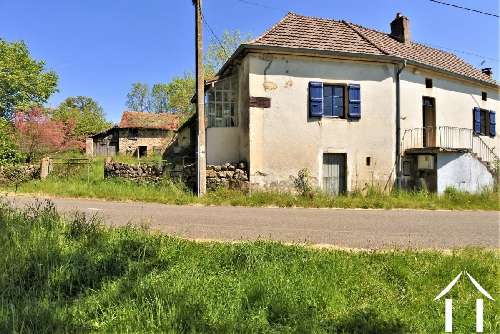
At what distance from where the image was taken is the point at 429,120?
1781cm

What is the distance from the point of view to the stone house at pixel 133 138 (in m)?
39.6

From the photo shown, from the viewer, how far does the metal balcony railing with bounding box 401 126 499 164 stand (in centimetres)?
1636

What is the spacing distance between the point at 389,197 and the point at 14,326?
1314 cm

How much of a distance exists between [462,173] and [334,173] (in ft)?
19.8

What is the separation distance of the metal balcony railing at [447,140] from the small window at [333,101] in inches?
139

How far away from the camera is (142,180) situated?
15258 mm

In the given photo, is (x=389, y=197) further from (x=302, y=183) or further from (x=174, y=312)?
(x=174, y=312)

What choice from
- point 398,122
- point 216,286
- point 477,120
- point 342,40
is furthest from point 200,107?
point 477,120

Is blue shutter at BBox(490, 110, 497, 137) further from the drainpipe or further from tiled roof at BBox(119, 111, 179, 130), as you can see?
tiled roof at BBox(119, 111, 179, 130)

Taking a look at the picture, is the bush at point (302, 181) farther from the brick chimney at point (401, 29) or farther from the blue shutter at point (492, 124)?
the blue shutter at point (492, 124)

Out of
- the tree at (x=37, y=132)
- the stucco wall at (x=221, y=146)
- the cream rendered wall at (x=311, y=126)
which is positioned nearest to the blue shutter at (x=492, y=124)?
the cream rendered wall at (x=311, y=126)

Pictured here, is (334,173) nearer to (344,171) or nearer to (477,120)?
(344,171)

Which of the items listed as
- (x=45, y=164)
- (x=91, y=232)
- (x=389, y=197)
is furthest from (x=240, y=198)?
(x=45, y=164)

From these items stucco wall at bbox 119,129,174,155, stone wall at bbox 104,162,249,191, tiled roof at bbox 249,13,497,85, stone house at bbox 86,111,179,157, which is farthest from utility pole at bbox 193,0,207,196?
stucco wall at bbox 119,129,174,155
